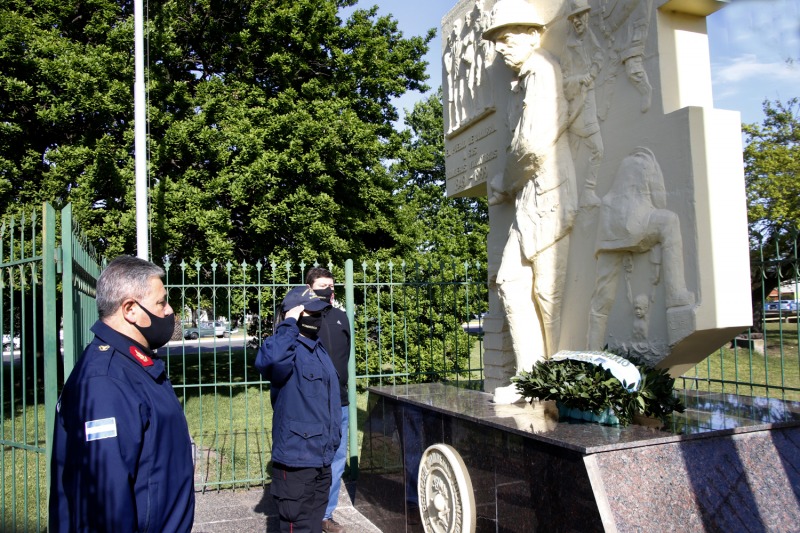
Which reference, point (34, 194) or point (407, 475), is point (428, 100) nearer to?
point (34, 194)

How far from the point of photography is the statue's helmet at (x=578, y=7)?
4.65m

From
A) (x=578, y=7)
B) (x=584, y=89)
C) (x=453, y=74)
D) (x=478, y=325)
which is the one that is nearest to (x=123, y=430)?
(x=584, y=89)

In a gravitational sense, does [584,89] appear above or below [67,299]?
above

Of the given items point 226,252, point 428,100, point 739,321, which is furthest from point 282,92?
point 428,100

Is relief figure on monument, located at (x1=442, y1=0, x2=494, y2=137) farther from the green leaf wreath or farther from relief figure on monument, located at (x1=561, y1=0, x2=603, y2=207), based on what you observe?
the green leaf wreath

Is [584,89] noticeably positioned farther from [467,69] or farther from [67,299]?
[67,299]

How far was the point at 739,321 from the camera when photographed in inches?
150

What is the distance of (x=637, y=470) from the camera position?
3.01 m

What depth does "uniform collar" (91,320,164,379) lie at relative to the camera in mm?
2279

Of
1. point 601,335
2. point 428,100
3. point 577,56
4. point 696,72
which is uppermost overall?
point 428,100

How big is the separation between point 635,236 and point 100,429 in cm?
332

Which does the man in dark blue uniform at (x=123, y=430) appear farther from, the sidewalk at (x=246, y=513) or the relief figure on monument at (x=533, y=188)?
the sidewalk at (x=246, y=513)

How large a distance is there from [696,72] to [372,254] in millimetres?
9391

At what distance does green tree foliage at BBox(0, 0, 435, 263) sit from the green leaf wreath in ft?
26.3
